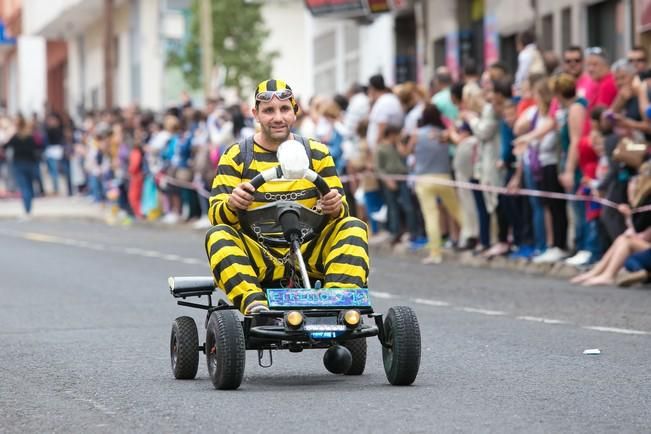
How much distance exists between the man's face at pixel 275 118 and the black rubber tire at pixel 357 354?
1.19 metres

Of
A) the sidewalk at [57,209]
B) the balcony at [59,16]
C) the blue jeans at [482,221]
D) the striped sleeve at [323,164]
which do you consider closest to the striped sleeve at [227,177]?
the striped sleeve at [323,164]

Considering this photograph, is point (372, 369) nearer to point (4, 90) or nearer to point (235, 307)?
point (235, 307)

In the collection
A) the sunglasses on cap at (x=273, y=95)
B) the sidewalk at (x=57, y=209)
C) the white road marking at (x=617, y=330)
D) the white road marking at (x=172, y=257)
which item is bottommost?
the sidewalk at (x=57, y=209)

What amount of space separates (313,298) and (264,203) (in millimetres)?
792

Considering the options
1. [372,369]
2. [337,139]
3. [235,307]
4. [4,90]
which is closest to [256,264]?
[235,307]

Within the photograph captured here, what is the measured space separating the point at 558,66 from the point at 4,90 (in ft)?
221

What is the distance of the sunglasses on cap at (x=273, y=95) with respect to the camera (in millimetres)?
9859

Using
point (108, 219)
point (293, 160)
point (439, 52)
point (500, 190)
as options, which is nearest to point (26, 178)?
point (108, 219)

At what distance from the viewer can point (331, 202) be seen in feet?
31.4

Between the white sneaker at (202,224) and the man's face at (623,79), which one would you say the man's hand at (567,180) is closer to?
the man's face at (623,79)

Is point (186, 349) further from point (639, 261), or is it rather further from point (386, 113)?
point (386, 113)

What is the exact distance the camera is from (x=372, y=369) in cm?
1041

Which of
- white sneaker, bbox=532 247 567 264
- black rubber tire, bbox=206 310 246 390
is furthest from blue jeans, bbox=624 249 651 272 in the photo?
black rubber tire, bbox=206 310 246 390

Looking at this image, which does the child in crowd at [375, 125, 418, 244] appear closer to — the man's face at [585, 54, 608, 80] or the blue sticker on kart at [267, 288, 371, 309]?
the man's face at [585, 54, 608, 80]
